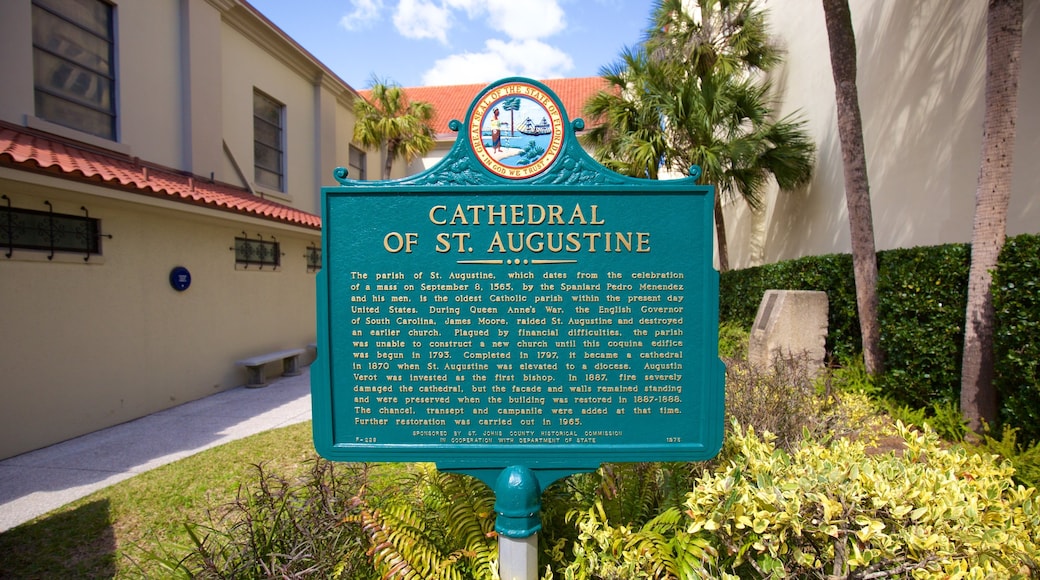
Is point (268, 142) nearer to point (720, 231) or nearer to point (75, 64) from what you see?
point (75, 64)

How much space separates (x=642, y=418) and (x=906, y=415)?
4.44 m

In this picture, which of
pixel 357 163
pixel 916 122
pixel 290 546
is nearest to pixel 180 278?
pixel 290 546

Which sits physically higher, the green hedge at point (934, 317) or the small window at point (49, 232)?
the small window at point (49, 232)

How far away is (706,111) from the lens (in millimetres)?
9727

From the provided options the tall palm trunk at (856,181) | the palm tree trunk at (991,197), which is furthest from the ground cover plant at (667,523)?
the tall palm trunk at (856,181)

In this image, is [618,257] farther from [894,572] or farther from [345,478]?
[345,478]

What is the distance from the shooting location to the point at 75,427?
6012mm

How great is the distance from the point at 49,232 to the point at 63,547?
13.1 ft

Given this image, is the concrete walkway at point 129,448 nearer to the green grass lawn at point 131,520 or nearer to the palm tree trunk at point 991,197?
the green grass lawn at point 131,520

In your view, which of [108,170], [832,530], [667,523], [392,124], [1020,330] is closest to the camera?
[832,530]

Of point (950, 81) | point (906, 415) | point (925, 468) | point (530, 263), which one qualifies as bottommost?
point (906, 415)

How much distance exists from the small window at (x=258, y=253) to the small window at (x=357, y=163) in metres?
5.92

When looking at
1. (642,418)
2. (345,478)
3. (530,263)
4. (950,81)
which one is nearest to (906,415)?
(950,81)

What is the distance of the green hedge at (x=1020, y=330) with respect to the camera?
386cm
